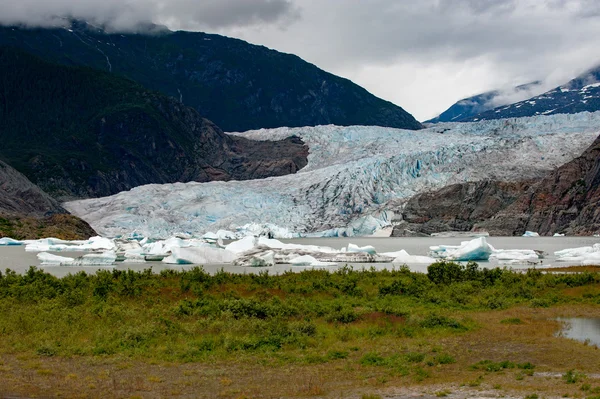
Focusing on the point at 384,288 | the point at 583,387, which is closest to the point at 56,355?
the point at 583,387

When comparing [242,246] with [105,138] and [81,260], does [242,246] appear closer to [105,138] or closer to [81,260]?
[81,260]

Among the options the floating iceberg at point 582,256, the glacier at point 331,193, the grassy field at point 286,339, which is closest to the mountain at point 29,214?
the glacier at point 331,193

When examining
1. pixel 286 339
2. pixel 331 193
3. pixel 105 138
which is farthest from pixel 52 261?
pixel 105 138

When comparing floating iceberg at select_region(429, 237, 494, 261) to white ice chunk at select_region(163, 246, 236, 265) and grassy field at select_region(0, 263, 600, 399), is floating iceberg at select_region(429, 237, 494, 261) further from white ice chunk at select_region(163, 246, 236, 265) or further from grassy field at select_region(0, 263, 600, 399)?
grassy field at select_region(0, 263, 600, 399)

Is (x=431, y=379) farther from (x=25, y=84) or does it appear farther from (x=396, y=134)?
(x=25, y=84)

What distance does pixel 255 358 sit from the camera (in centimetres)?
1302

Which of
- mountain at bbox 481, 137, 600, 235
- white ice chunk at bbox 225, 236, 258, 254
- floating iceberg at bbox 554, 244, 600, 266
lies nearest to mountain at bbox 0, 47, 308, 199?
mountain at bbox 481, 137, 600, 235

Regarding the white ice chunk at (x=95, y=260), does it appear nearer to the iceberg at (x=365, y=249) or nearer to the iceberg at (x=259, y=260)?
the iceberg at (x=259, y=260)

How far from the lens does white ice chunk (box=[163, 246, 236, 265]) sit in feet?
130

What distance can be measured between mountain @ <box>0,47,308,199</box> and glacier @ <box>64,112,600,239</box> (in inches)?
1350

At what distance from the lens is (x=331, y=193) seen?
83188mm

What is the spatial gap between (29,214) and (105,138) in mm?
62905

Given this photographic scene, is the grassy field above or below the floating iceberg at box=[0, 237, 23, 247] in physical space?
below

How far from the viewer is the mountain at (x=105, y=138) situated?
127812 mm
